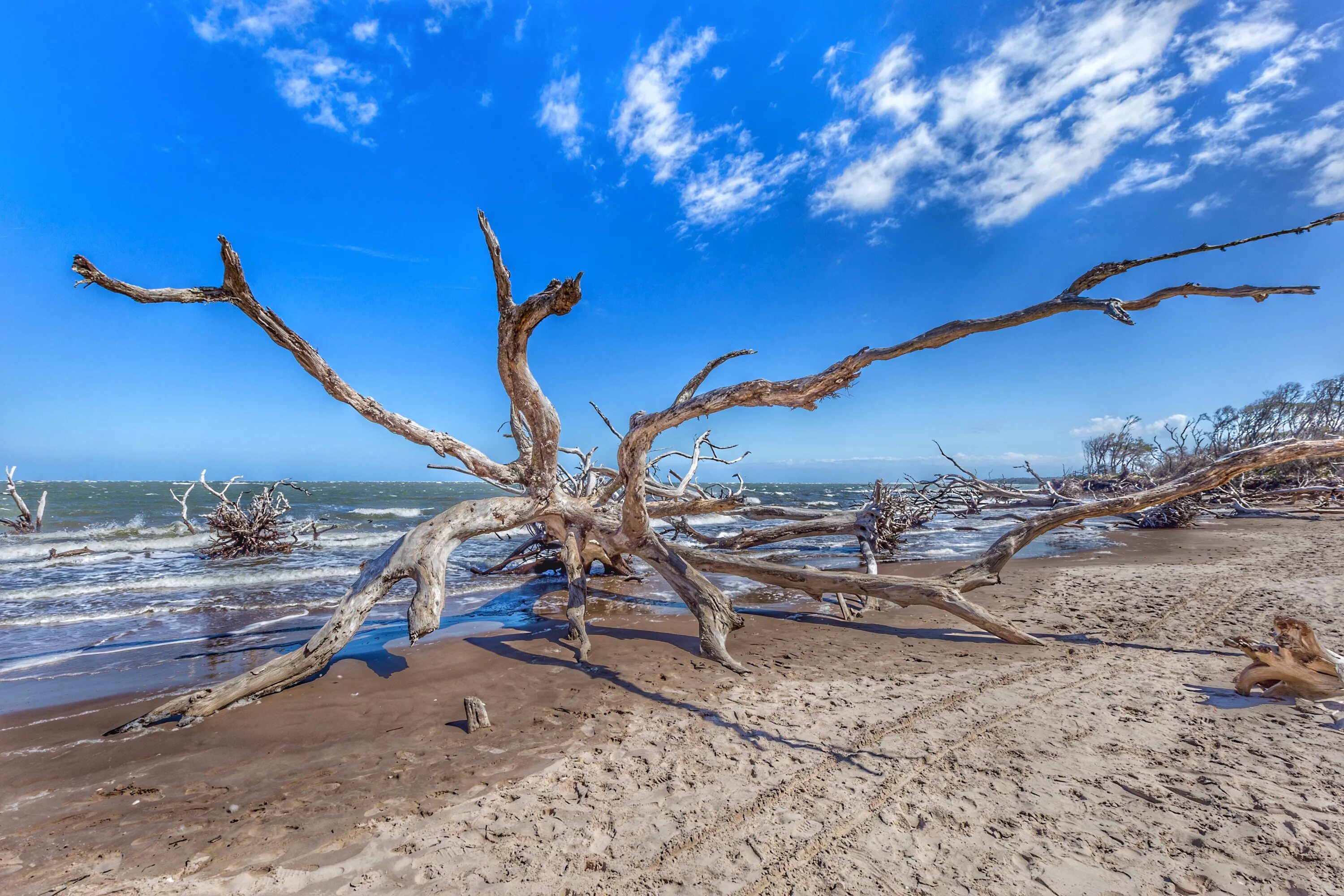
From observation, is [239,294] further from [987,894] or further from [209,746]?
[987,894]

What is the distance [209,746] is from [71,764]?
0.68 metres

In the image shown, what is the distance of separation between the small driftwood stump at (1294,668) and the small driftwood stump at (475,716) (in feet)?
16.1

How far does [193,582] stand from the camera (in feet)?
29.2

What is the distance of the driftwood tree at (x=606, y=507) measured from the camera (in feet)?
11.3

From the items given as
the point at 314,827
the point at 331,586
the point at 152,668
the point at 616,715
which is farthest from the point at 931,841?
the point at 331,586

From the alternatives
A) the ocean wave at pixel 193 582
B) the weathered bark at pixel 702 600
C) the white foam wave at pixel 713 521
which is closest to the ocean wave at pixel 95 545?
the ocean wave at pixel 193 582

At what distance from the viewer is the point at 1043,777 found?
2596 millimetres

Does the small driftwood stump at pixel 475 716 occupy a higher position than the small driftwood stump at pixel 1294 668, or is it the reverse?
the small driftwood stump at pixel 1294 668

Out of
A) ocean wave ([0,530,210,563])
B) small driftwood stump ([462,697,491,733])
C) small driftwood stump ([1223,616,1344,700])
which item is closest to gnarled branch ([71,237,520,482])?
small driftwood stump ([462,697,491,733])

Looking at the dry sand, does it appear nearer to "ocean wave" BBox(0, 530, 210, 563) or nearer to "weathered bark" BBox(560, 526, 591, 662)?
"weathered bark" BBox(560, 526, 591, 662)

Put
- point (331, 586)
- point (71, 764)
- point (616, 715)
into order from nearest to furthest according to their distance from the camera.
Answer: point (71, 764)
point (616, 715)
point (331, 586)

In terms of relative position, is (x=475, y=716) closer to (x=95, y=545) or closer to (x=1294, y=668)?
(x=1294, y=668)

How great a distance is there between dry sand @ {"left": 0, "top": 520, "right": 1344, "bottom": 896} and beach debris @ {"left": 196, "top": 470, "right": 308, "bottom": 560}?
9.27 meters

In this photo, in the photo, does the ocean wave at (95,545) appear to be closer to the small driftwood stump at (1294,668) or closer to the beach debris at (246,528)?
the beach debris at (246,528)
